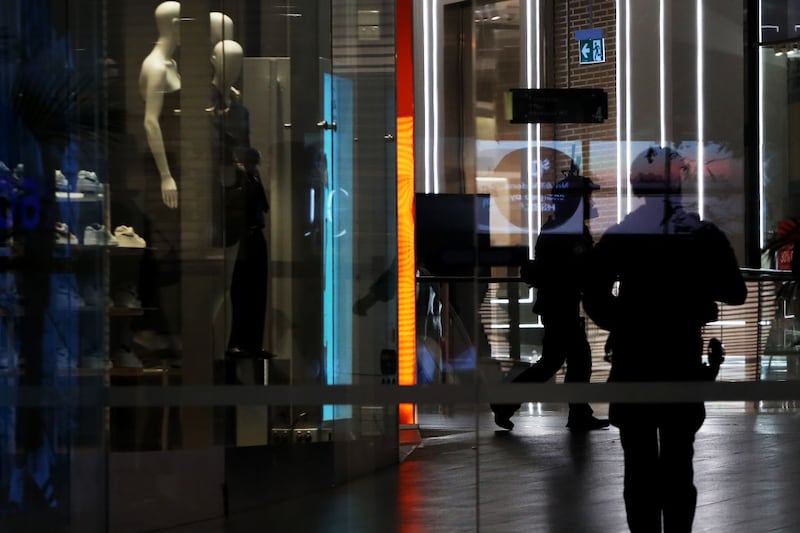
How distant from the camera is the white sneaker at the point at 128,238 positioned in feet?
17.2

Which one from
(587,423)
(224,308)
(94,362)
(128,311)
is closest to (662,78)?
(587,423)

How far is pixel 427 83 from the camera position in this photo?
5.15 meters

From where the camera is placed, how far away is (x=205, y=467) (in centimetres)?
523

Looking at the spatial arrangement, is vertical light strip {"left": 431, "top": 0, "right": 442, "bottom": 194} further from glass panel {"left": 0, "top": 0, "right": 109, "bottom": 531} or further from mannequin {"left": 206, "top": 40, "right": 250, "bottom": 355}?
glass panel {"left": 0, "top": 0, "right": 109, "bottom": 531}

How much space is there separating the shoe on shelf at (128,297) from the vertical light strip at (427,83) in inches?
49.1

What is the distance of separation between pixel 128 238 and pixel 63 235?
0.27 meters

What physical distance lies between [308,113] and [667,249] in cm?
151

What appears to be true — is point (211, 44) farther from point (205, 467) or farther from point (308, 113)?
point (205, 467)

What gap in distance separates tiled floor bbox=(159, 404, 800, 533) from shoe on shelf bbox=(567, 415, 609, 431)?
29 mm

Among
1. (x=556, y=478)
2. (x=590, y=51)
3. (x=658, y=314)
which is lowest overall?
→ (x=556, y=478)

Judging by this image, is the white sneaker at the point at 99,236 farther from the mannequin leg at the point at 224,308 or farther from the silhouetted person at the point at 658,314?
the silhouetted person at the point at 658,314

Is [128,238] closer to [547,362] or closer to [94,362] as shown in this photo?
[94,362]

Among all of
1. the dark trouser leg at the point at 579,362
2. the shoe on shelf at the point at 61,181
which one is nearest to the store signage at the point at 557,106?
the dark trouser leg at the point at 579,362

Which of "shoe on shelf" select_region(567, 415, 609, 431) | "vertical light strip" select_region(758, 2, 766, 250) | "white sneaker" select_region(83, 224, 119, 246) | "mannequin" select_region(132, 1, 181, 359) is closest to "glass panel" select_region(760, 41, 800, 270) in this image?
"vertical light strip" select_region(758, 2, 766, 250)
